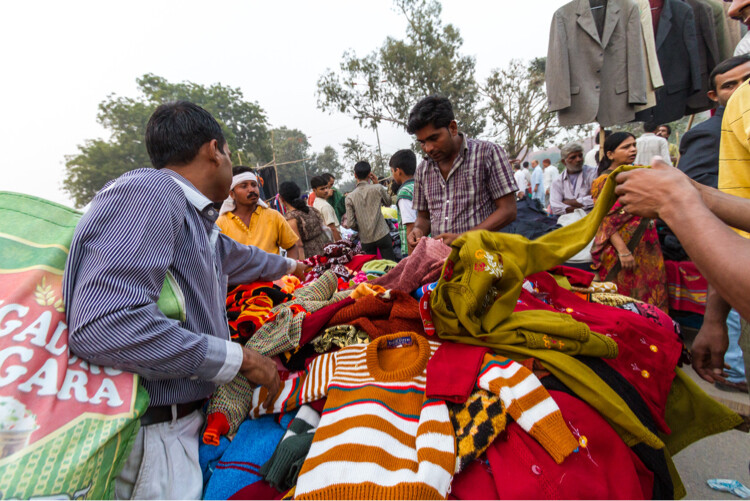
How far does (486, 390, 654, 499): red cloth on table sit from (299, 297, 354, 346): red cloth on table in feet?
2.45

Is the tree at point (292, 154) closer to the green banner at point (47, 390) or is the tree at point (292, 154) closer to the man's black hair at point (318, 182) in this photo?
the man's black hair at point (318, 182)

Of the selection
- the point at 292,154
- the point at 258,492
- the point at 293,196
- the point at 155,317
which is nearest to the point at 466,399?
the point at 258,492

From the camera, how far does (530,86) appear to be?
59.1ft

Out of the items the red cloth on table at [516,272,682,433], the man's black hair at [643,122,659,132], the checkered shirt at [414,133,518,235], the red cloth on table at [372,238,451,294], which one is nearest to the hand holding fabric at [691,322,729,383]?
the red cloth on table at [516,272,682,433]

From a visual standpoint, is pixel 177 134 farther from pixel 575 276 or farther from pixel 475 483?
pixel 575 276

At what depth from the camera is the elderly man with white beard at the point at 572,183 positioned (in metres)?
4.79

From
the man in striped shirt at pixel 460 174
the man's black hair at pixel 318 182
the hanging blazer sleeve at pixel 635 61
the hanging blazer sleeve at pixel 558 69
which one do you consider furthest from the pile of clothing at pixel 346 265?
the man's black hair at pixel 318 182

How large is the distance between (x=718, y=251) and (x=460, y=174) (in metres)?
1.88

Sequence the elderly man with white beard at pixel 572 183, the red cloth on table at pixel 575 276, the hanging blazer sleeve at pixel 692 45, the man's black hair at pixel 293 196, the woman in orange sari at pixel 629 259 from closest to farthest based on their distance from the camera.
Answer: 1. the red cloth on table at pixel 575 276
2. the woman in orange sari at pixel 629 259
3. the hanging blazer sleeve at pixel 692 45
4. the man's black hair at pixel 293 196
5. the elderly man with white beard at pixel 572 183

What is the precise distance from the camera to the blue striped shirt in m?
0.87

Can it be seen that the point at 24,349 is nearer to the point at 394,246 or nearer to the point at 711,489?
the point at 711,489

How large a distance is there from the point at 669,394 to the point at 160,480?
71.5 inches

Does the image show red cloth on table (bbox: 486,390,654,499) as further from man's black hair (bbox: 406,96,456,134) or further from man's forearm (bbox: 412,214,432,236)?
man's forearm (bbox: 412,214,432,236)

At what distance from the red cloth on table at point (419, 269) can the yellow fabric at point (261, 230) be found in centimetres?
184
